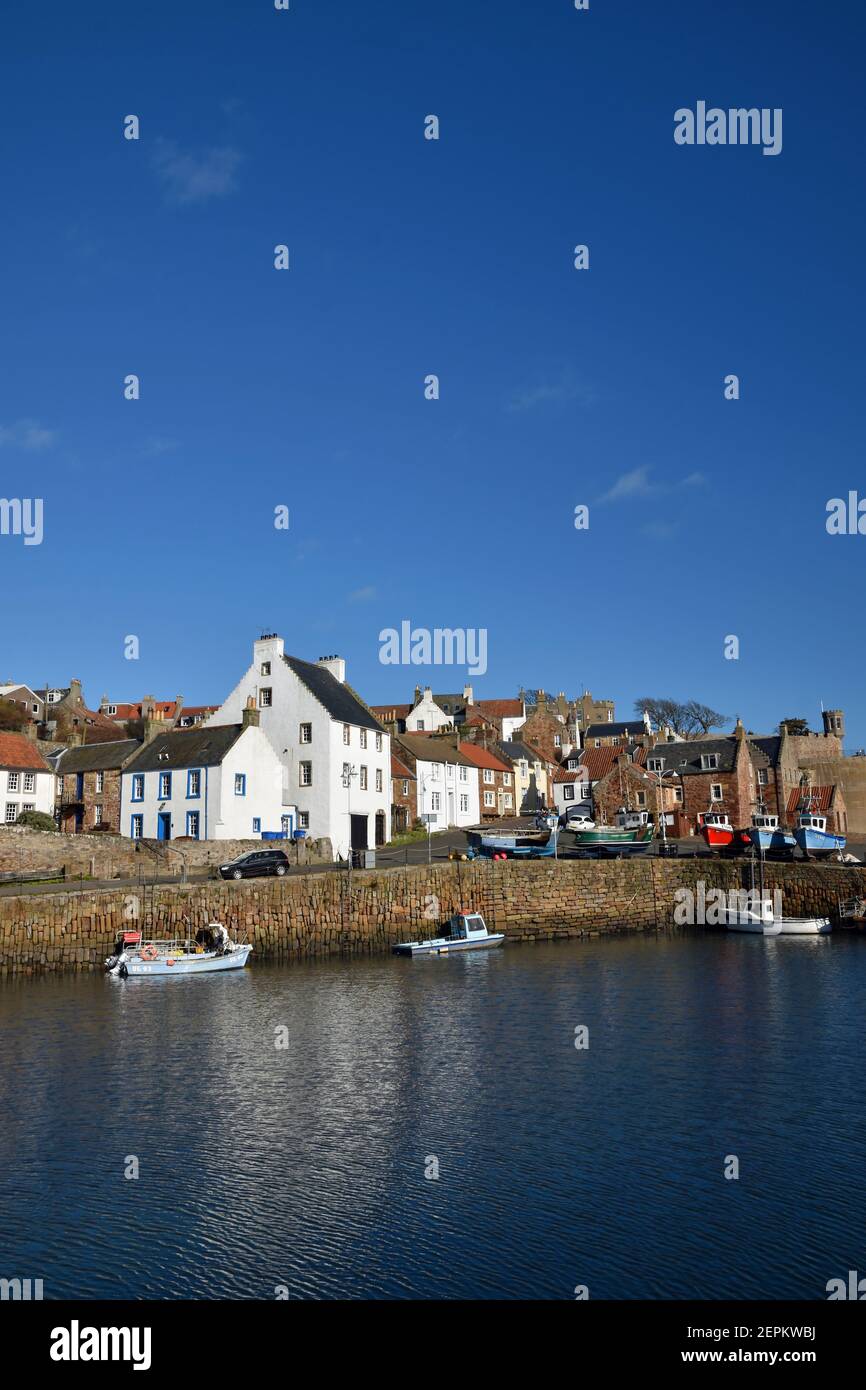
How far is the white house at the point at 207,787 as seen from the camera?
5997cm

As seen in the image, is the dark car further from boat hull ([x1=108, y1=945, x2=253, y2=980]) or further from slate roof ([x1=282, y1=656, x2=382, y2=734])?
slate roof ([x1=282, y1=656, x2=382, y2=734])

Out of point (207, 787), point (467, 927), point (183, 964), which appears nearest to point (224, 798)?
point (207, 787)

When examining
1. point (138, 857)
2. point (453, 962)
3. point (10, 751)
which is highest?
point (10, 751)

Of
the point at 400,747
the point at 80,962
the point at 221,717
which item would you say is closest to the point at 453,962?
the point at 80,962

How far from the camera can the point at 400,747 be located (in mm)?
81312

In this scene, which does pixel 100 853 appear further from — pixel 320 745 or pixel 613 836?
pixel 613 836

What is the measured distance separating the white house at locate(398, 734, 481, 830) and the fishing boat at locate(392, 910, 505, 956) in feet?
73.9

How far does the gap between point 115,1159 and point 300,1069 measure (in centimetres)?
751

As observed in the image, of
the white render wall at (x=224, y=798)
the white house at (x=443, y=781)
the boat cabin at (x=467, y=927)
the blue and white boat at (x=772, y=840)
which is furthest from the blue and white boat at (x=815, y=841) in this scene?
the white render wall at (x=224, y=798)

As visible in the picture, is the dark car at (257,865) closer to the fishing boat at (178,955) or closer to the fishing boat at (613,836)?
the fishing boat at (178,955)

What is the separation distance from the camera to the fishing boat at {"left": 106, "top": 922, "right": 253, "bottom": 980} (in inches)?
1720
